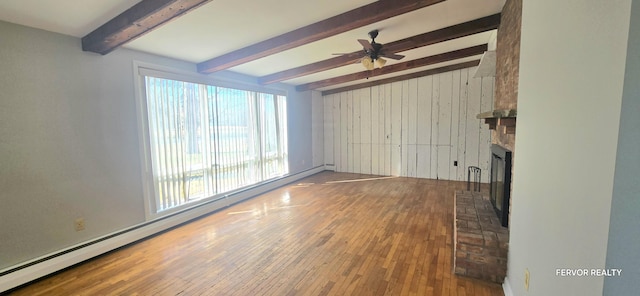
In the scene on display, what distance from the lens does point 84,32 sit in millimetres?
2555

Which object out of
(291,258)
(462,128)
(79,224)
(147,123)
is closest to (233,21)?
(147,123)

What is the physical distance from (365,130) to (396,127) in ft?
2.83

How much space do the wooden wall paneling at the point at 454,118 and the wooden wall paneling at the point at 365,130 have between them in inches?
80.5

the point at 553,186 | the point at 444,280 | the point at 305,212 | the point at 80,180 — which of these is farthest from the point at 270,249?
the point at 553,186

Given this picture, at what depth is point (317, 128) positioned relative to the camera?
Result: 7.49m

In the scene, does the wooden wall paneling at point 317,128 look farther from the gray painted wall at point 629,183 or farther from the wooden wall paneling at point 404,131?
the gray painted wall at point 629,183

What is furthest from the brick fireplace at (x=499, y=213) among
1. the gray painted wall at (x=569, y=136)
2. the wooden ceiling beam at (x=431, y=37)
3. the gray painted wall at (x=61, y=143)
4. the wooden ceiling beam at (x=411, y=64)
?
the gray painted wall at (x=61, y=143)

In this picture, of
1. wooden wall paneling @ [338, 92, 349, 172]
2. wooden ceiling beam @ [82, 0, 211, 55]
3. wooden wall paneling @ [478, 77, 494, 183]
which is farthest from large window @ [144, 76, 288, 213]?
wooden wall paneling @ [478, 77, 494, 183]

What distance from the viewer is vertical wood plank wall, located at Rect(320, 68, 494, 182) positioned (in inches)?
228

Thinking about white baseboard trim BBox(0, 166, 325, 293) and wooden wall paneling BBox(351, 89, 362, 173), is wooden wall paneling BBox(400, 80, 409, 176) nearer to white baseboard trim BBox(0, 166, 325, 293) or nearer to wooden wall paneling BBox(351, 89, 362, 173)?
wooden wall paneling BBox(351, 89, 362, 173)

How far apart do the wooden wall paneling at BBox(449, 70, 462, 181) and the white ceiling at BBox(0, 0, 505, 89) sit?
1868 millimetres

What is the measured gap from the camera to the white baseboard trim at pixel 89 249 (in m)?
2.27

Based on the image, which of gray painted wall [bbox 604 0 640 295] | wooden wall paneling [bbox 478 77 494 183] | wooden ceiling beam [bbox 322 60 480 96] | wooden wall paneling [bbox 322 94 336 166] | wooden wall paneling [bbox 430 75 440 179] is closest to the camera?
gray painted wall [bbox 604 0 640 295]

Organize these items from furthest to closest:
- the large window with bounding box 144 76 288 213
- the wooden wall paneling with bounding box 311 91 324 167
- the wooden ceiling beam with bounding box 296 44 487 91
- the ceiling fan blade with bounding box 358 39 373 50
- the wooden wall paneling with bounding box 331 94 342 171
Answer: the wooden wall paneling with bounding box 331 94 342 171, the wooden wall paneling with bounding box 311 91 324 167, the wooden ceiling beam with bounding box 296 44 487 91, the large window with bounding box 144 76 288 213, the ceiling fan blade with bounding box 358 39 373 50
